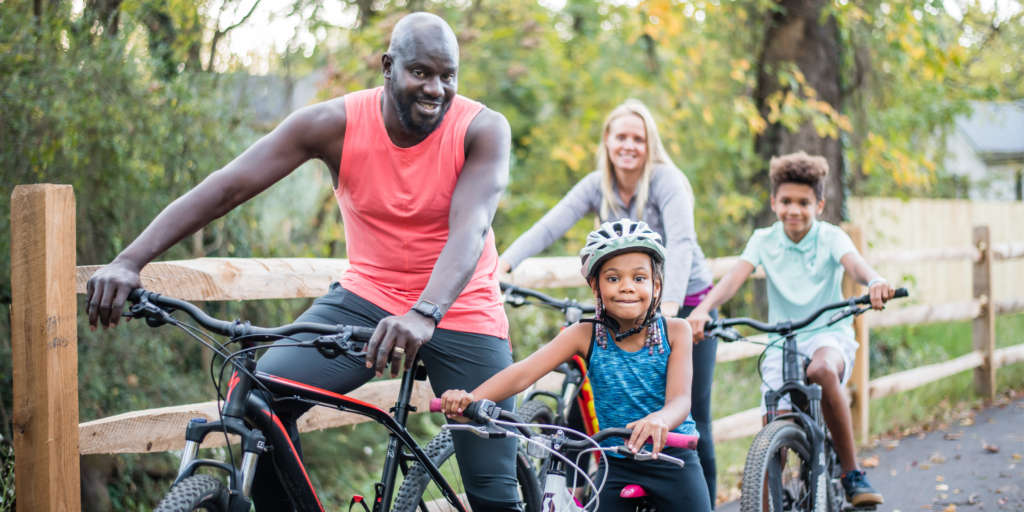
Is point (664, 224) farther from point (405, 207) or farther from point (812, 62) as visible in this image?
point (812, 62)

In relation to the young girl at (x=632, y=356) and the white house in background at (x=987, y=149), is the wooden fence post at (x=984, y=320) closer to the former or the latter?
the young girl at (x=632, y=356)

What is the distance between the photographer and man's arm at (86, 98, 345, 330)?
2.06 metres

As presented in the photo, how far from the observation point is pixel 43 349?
2473 millimetres

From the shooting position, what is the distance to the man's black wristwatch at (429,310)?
208 centimetres

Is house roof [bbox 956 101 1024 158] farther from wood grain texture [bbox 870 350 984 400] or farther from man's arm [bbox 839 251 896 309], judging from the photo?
man's arm [bbox 839 251 896 309]

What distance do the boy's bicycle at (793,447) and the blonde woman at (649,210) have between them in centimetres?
32

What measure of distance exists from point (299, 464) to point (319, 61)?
6.18m

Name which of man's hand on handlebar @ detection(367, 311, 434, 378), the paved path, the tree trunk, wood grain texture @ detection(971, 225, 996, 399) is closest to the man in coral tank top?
man's hand on handlebar @ detection(367, 311, 434, 378)

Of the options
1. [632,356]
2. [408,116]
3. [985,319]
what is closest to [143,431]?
[408,116]

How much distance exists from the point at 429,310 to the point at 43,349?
1.33 m

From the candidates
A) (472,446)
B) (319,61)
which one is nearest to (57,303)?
→ (472,446)

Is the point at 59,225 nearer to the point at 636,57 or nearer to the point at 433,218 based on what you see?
the point at 433,218

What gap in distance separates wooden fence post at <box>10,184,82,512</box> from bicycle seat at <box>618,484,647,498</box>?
5.82 ft

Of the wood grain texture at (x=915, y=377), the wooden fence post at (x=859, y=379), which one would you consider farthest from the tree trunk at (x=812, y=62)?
the wood grain texture at (x=915, y=377)
